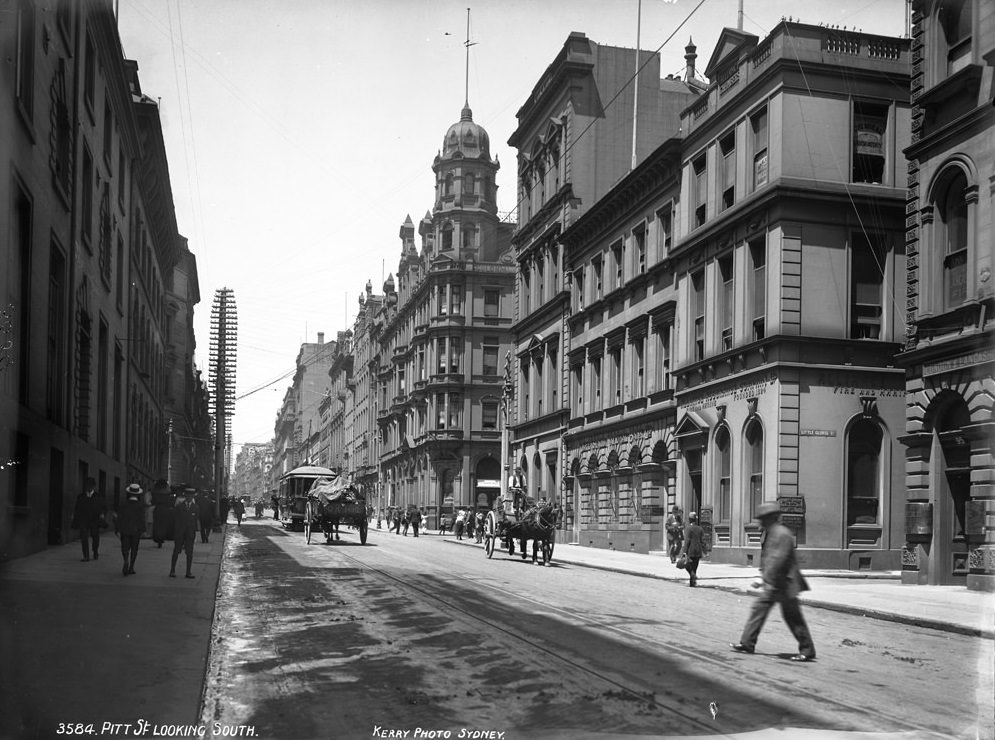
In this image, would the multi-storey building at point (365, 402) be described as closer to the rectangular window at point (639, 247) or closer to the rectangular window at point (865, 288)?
the rectangular window at point (639, 247)

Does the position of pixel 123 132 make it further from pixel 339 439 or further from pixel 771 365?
pixel 339 439

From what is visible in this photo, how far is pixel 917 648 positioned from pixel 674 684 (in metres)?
5.02

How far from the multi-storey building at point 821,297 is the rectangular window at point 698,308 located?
9.61ft

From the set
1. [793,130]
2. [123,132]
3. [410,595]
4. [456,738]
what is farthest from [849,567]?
[123,132]

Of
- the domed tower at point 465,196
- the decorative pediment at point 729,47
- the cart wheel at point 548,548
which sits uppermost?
the domed tower at point 465,196

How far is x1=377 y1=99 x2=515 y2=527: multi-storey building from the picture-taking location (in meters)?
78.1

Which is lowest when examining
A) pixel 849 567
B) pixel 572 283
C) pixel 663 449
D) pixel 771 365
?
pixel 849 567

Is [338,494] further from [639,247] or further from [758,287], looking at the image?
[758,287]

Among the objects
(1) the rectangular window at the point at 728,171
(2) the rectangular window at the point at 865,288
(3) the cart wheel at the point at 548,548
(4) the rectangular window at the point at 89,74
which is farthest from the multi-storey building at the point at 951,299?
(4) the rectangular window at the point at 89,74

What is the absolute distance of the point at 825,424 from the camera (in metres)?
28.8

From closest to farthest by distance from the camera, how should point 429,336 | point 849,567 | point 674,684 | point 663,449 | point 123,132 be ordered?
point 674,684, point 849,567, point 123,132, point 663,449, point 429,336

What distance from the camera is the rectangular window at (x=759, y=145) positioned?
30.4 meters

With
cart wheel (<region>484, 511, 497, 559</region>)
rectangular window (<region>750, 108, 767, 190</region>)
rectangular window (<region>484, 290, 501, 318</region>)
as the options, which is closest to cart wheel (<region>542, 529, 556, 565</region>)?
cart wheel (<region>484, 511, 497, 559</region>)

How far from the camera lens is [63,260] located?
73.7 ft
